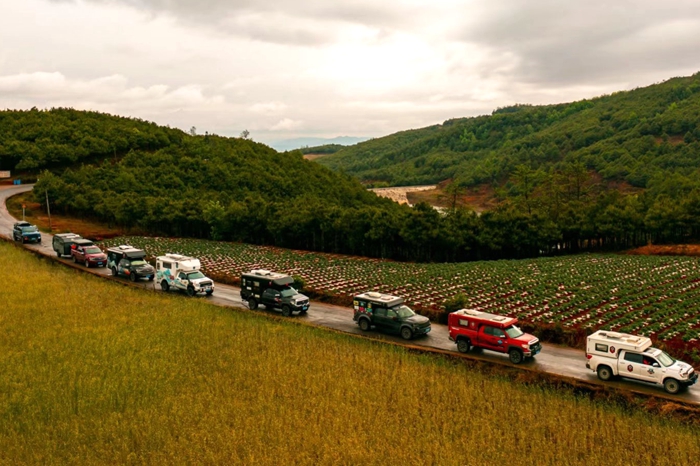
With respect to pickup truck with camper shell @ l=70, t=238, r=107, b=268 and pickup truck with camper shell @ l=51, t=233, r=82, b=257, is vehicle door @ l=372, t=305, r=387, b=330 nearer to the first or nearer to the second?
pickup truck with camper shell @ l=70, t=238, r=107, b=268

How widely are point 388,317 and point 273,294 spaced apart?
7.83 metres

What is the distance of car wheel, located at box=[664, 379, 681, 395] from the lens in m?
19.1

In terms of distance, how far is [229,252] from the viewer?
56.7 metres

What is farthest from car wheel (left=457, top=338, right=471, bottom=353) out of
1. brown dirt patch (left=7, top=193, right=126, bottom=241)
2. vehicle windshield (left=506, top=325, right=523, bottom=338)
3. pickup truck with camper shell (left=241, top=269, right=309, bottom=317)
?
brown dirt patch (left=7, top=193, right=126, bottom=241)

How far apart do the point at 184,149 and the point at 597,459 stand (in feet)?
373

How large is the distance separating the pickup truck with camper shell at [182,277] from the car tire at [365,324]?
1276 cm

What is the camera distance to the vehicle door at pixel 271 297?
3031 cm

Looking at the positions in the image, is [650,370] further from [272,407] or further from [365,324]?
[272,407]

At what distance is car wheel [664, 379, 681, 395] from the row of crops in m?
7.55

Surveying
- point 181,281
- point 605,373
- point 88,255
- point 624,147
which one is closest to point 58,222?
point 88,255

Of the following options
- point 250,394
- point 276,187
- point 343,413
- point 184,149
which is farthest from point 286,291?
point 184,149

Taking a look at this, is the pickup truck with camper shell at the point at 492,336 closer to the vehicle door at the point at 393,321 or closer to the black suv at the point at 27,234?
the vehicle door at the point at 393,321

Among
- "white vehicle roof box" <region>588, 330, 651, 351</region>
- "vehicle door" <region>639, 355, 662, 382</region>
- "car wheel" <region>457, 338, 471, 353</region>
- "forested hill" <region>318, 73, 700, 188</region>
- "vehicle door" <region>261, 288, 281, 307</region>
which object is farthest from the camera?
"forested hill" <region>318, 73, 700, 188</region>

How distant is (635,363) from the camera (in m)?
20.0
